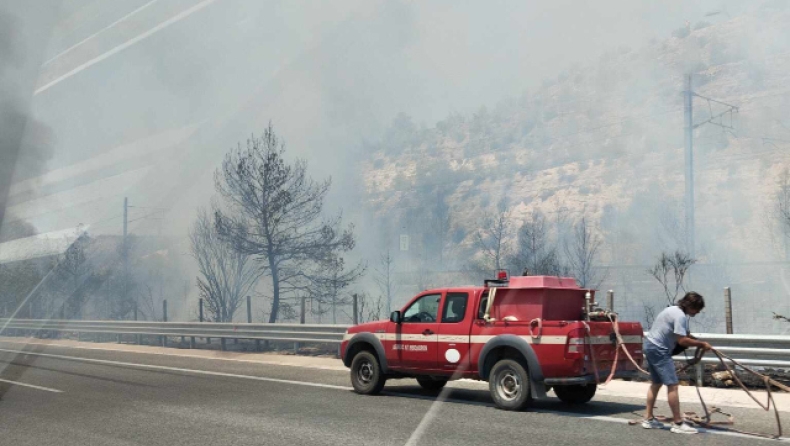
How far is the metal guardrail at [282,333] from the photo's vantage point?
12.2 m

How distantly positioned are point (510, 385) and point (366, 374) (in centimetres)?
291

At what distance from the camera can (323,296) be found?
33.7 meters

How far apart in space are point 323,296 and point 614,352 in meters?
23.8

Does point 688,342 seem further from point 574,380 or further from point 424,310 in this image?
point 424,310

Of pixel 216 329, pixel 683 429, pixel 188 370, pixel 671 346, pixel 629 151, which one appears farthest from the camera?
pixel 629 151

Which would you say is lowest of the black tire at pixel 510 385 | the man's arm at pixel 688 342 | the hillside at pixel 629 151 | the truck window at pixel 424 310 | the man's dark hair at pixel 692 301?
the black tire at pixel 510 385

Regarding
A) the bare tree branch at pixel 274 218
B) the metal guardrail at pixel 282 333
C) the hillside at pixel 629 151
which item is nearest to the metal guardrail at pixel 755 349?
the metal guardrail at pixel 282 333

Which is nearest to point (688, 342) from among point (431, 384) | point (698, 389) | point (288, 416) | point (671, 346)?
point (671, 346)

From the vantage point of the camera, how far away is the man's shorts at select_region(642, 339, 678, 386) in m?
8.94

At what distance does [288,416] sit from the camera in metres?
10.4

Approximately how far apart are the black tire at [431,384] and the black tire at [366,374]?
0.89 metres

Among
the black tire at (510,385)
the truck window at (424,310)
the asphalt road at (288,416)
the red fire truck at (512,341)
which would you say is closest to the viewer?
the asphalt road at (288,416)

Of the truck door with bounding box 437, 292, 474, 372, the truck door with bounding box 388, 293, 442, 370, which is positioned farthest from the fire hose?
the truck door with bounding box 388, 293, 442, 370

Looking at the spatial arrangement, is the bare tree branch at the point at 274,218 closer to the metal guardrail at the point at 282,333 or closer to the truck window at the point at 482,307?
the metal guardrail at the point at 282,333
